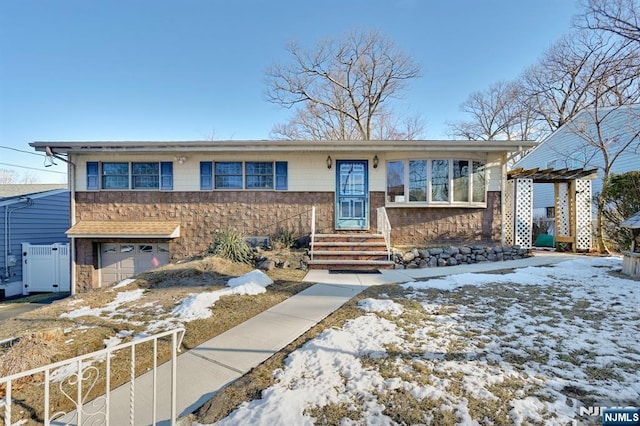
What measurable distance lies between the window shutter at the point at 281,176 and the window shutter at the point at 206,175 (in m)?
2.27

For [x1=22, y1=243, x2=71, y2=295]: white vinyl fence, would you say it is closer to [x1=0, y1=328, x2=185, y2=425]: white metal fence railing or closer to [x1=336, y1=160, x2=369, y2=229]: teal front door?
[x1=336, y1=160, x2=369, y2=229]: teal front door

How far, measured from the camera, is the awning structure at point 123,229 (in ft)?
28.7

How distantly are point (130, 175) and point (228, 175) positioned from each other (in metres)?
3.34

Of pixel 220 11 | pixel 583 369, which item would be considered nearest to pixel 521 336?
pixel 583 369

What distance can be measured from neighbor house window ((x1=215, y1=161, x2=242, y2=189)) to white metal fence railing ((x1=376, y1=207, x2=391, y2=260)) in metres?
4.80

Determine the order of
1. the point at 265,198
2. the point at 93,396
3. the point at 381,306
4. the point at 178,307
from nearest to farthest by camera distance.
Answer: the point at 93,396 < the point at 381,306 < the point at 178,307 < the point at 265,198

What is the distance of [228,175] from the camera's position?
9.43 metres

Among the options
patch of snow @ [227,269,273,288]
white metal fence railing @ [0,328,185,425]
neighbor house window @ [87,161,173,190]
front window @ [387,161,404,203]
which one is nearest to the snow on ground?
patch of snow @ [227,269,273,288]

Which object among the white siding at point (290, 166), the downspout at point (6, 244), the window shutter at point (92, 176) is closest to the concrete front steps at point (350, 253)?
the white siding at point (290, 166)

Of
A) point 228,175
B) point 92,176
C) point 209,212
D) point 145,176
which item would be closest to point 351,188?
point 228,175

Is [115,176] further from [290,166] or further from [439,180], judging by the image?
[439,180]

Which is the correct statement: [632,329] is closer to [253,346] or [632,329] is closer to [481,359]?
[481,359]

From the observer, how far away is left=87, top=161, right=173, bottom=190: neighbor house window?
933 centimetres

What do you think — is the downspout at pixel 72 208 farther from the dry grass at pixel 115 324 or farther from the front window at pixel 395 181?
the front window at pixel 395 181
